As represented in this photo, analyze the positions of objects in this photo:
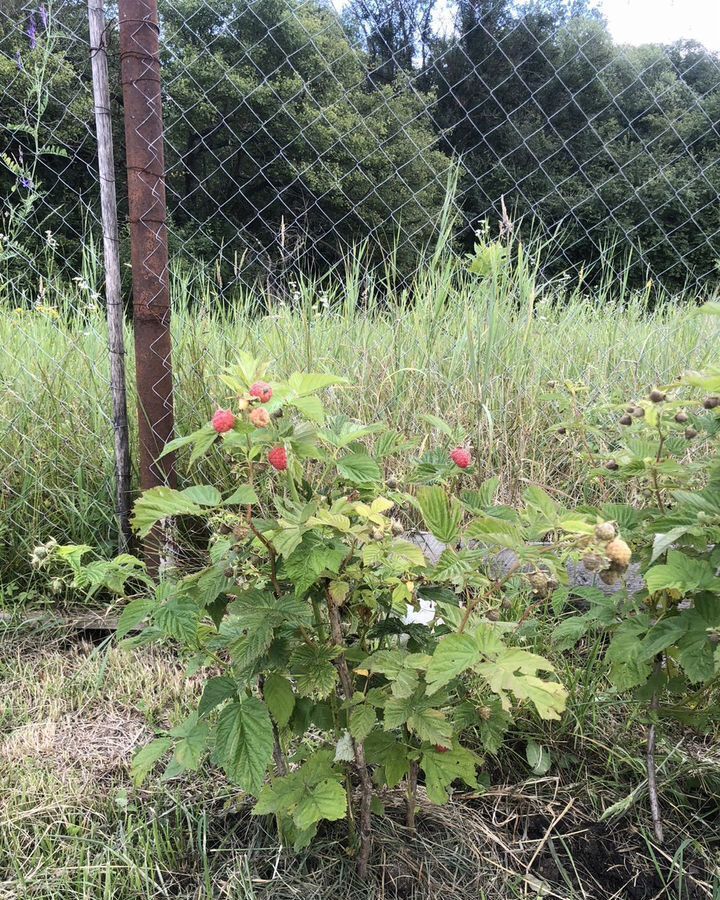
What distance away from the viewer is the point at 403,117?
5.42 metres

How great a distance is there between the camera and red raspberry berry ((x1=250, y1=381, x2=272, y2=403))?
76 cm

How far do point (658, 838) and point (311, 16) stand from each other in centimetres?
726

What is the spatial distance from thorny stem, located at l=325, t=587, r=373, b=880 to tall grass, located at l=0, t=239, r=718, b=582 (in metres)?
1.01

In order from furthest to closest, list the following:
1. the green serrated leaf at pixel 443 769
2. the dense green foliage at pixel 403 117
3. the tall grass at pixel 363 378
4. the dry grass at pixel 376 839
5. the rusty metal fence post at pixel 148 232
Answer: the dense green foliage at pixel 403 117 → the tall grass at pixel 363 378 → the rusty metal fence post at pixel 148 232 → the dry grass at pixel 376 839 → the green serrated leaf at pixel 443 769

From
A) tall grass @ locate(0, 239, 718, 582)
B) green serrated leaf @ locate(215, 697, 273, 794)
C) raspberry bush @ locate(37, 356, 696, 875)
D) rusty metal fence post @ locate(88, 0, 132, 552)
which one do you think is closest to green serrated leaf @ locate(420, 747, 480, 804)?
raspberry bush @ locate(37, 356, 696, 875)

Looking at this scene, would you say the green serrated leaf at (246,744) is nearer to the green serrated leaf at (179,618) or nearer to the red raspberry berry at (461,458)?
the green serrated leaf at (179,618)

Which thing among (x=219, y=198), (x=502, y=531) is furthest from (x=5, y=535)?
(x=219, y=198)

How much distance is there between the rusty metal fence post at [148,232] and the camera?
173cm

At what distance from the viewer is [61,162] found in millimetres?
7660

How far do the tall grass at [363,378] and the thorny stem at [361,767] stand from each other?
1006 mm

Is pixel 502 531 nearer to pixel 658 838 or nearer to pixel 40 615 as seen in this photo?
pixel 658 838

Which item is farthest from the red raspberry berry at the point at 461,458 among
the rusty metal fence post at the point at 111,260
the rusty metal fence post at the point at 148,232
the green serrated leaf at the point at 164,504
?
the rusty metal fence post at the point at 111,260

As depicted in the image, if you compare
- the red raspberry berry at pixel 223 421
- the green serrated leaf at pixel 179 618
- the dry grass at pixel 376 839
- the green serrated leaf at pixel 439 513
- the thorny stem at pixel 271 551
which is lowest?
the dry grass at pixel 376 839

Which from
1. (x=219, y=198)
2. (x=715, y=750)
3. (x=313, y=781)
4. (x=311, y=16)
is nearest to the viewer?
(x=313, y=781)
